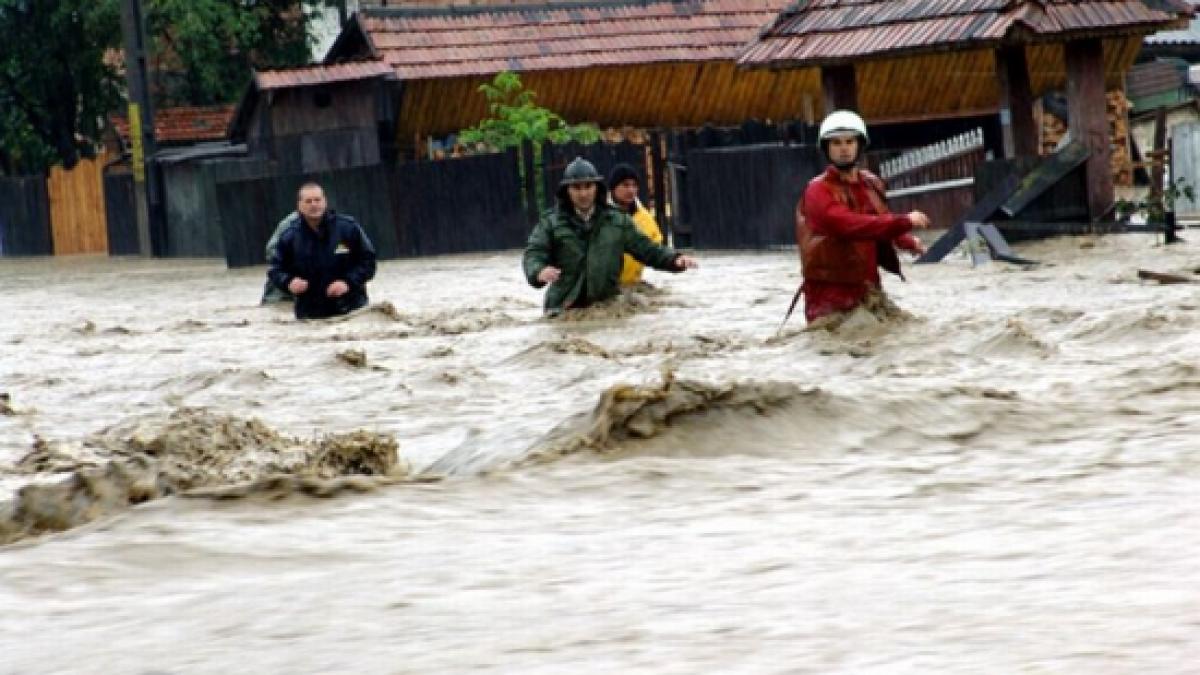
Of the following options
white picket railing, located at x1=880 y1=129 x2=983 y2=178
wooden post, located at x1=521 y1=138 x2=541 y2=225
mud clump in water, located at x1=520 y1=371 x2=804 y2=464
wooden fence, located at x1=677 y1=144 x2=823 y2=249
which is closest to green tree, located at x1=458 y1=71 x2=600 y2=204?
wooden post, located at x1=521 y1=138 x2=541 y2=225

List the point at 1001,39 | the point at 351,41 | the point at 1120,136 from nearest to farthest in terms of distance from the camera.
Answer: the point at 1001,39, the point at 1120,136, the point at 351,41

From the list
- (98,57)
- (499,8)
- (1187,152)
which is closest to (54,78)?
(98,57)

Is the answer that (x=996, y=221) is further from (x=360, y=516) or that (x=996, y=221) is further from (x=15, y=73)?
(x=15, y=73)

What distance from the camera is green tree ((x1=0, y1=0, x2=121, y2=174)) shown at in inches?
1823

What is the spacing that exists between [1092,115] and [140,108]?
816 inches

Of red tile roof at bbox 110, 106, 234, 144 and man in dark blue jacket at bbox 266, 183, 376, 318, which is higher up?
red tile roof at bbox 110, 106, 234, 144

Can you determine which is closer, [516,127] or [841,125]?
[841,125]

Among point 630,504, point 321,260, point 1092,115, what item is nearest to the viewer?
point 630,504

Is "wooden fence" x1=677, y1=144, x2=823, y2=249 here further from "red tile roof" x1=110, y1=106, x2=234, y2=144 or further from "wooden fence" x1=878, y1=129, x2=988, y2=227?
"red tile roof" x1=110, y1=106, x2=234, y2=144

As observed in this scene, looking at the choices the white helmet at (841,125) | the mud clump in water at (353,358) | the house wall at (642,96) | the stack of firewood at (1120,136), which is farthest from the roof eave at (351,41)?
the white helmet at (841,125)

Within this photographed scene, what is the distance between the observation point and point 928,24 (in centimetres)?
2359

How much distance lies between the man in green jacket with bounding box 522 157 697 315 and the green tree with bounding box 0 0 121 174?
3026 cm

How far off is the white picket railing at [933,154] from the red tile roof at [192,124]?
21522 mm

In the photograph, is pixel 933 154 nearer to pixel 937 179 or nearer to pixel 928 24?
pixel 937 179
